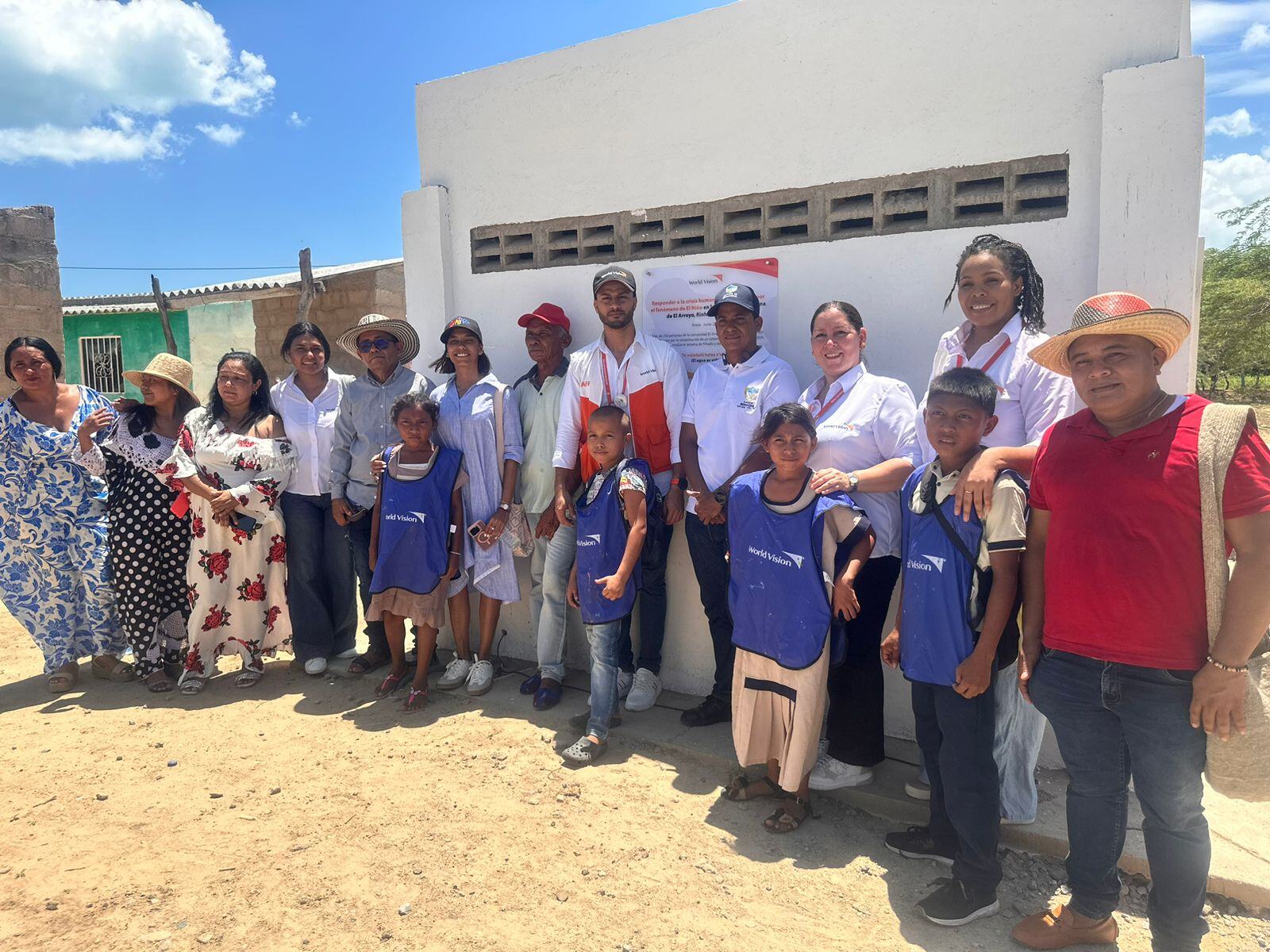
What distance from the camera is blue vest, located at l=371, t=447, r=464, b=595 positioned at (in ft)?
13.1

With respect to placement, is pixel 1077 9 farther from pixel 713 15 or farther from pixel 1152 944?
pixel 1152 944

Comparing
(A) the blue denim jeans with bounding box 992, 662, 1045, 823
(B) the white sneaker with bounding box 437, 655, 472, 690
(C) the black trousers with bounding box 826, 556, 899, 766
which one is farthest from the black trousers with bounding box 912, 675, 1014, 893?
(B) the white sneaker with bounding box 437, 655, 472, 690

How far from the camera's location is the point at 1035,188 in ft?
10.3

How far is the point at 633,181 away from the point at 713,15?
2.86 feet

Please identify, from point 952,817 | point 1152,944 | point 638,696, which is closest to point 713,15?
point 638,696

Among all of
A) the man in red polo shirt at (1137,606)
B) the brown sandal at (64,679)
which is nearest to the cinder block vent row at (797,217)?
the man in red polo shirt at (1137,606)

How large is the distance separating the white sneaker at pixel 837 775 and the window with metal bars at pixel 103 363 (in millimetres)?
17672

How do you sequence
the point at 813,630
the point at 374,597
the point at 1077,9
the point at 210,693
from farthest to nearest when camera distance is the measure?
the point at 210,693, the point at 374,597, the point at 1077,9, the point at 813,630

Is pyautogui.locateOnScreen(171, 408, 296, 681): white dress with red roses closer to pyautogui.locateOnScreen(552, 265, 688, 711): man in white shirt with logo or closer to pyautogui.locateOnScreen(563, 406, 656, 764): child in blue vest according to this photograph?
pyautogui.locateOnScreen(552, 265, 688, 711): man in white shirt with logo

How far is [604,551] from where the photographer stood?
3.47 metres

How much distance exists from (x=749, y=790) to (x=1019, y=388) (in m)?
1.84

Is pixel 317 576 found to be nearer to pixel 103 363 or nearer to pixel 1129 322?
pixel 1129 322

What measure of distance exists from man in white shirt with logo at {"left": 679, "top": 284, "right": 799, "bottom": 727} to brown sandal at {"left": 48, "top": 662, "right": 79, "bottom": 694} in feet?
12.4

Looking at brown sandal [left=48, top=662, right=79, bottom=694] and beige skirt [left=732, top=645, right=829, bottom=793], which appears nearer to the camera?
beige skirt [left=732, top=645, right=829, bottom=793]
